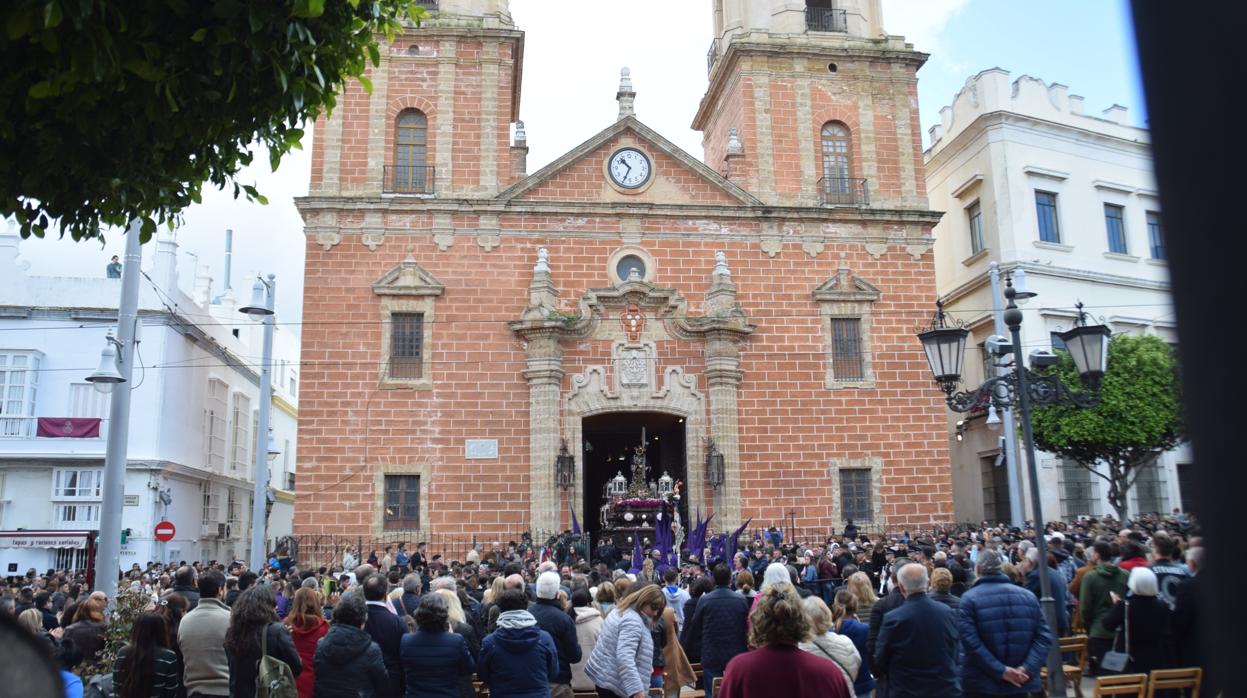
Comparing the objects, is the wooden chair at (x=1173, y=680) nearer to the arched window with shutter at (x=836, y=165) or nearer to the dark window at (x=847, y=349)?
the dark window at (x=847, y=349)

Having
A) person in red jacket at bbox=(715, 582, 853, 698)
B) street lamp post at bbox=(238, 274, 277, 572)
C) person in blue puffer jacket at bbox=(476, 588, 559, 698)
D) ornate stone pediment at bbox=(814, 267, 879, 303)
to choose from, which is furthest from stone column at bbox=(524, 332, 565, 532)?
person in red jacket at bbox=(715, 582, 853, 698)

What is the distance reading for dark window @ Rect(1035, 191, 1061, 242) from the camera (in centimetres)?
2859

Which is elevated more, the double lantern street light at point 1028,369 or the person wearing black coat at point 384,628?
the double lantern street light at point 1028,369

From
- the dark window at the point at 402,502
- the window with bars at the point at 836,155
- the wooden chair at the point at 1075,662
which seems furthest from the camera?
the window with bars at the point at 836,155

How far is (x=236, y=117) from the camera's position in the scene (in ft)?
18.9

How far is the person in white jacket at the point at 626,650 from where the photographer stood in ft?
23.9

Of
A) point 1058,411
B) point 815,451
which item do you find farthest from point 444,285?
point 1058,411

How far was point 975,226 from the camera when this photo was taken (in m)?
29.8

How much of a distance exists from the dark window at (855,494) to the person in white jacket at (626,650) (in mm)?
16931

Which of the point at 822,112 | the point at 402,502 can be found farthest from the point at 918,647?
the point at 822,112

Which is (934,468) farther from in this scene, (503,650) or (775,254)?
(503,650)

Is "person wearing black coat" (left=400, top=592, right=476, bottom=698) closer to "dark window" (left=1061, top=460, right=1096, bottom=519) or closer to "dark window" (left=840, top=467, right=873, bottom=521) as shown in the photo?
"dark window" (left=840, top=467, right=873, bottom=521)

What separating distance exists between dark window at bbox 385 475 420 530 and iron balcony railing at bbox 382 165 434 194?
681 cm

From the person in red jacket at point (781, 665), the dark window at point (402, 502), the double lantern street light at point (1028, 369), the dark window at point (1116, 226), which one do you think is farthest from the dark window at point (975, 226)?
the person in red jacket at point (781, 665)
